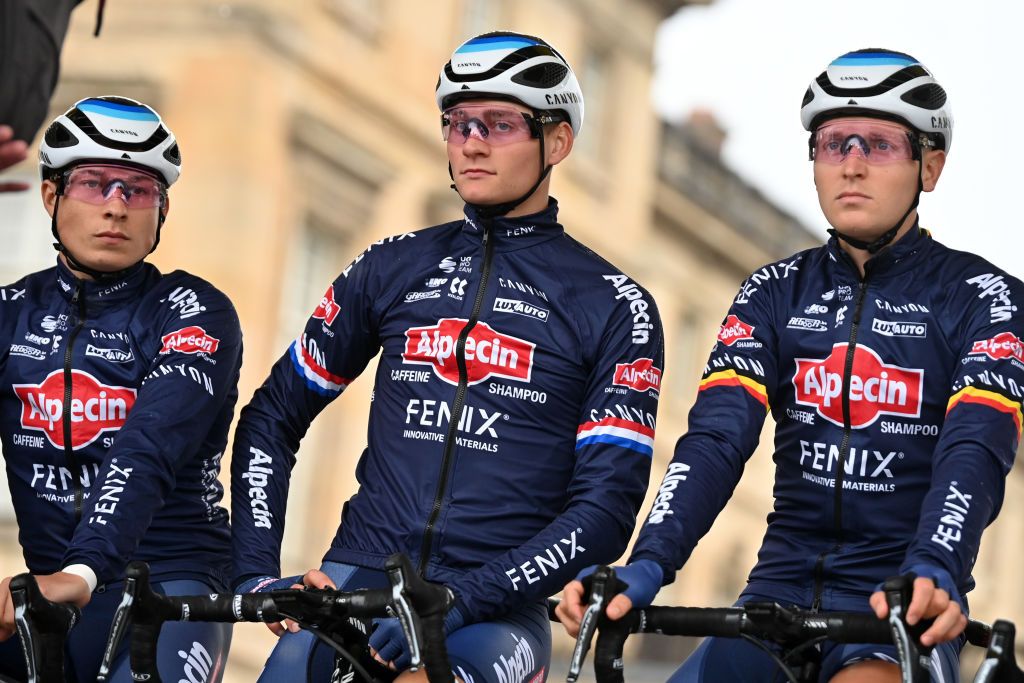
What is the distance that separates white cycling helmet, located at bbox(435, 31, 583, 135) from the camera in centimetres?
548

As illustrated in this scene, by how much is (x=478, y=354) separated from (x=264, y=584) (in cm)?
86

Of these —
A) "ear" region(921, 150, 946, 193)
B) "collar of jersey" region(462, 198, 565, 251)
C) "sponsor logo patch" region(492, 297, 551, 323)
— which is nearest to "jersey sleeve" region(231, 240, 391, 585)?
"collar of jersey" region(462, 198, 565, 251)

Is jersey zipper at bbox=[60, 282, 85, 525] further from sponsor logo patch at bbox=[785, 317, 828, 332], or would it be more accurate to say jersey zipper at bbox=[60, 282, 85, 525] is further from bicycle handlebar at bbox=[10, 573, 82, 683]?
sponsor logo patch at bbox=[785, 317, 828, 332]

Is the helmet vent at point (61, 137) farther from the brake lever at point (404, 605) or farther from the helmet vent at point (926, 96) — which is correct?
the helmet vent at point (926, 96)

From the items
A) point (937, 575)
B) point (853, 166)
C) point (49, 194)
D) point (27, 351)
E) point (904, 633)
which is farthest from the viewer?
point (49, 194)

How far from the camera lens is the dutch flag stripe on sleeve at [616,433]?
515cm

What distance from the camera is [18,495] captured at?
227 inches

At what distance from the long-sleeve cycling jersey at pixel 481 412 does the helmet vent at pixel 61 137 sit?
3.22ft

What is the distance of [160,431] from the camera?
5449 millimetres

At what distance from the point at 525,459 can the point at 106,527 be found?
115cm

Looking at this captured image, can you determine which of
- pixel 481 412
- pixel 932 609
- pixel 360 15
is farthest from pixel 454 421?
pixel 360 15

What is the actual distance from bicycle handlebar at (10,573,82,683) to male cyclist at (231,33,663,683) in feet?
1.79

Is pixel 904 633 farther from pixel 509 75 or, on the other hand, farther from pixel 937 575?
pixel 509 75

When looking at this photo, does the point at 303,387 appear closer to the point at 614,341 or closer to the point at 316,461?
the point at 614,341
